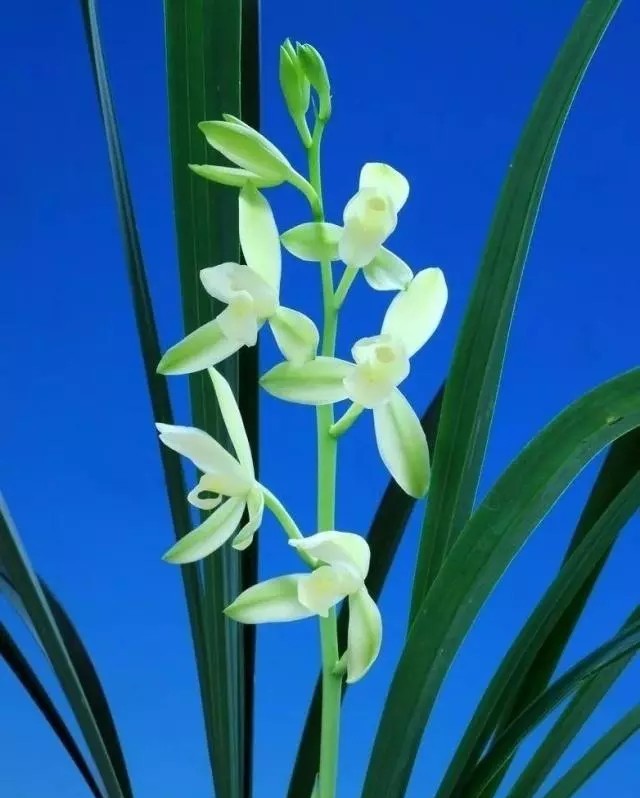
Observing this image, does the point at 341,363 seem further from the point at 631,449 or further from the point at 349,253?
the point at 631,449

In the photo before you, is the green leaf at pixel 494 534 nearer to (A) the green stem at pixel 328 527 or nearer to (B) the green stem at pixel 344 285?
(A) the green stem at pixel 328 527

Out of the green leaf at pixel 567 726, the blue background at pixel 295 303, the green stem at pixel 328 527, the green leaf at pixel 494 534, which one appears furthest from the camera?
the blue background at pixel 295 303

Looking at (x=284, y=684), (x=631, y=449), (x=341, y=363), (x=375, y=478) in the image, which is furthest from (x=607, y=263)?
(x=341, y=363)

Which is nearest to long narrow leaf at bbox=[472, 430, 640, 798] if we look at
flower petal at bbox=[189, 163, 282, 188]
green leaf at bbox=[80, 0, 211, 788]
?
green leaf at bbox=[80, 0, 211, 788]

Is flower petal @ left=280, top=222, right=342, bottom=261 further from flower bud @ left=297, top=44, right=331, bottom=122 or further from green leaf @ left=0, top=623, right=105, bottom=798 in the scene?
green leaf @ left=0, top=623, right=105, bottom=798

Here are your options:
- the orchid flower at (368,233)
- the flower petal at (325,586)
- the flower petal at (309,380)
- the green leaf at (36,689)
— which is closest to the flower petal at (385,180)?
the orchid flower at (368,233)

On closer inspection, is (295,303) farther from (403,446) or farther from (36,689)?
(403,446)
